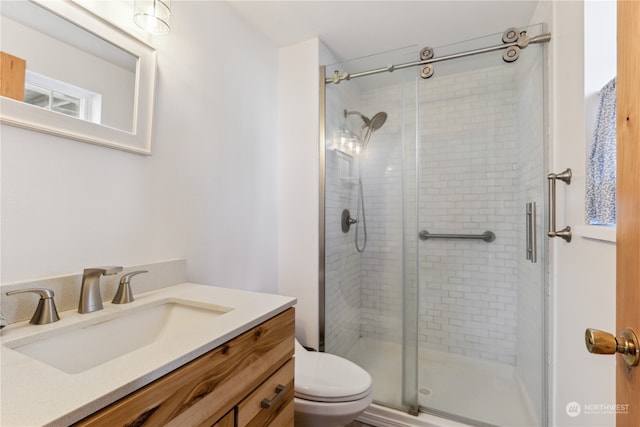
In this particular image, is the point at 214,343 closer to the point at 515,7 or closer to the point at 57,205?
the point at 57,205

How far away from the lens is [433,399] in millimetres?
1745

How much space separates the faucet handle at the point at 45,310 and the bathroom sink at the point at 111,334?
65 millimetres

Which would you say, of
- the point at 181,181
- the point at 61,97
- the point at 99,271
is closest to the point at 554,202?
the point at 181,181

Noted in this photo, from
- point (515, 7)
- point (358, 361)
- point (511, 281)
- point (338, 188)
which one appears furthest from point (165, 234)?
point (511, 281)

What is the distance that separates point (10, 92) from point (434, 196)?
2379mm

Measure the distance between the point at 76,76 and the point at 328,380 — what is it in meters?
1.51

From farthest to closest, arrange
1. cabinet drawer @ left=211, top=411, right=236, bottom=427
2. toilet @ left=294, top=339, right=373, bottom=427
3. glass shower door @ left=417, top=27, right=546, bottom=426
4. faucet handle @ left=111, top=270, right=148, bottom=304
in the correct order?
glass shower door @ left=417, top=27, right=546, bottom=426 → toilet @ left=294, top=339, right=373, bottom=427 → faucet handle @ left=111, top=270, right=148, bottom=304 → cabinet drawer @ left=211, top=411, right=236, bottom=427

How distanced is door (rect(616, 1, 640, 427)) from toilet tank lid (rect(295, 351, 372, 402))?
35.6 inches

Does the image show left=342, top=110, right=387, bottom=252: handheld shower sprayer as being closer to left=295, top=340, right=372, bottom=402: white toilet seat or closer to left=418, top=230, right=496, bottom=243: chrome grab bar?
left=418, top=230, right=496, bottom=243: chrome grab bar

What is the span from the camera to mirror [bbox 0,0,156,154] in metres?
0.80

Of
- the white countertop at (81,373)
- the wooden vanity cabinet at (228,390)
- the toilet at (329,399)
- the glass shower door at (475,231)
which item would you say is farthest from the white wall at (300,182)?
the white countertop at (81,373)

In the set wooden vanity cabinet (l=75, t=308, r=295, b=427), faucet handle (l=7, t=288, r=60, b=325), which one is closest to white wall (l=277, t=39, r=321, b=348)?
wooden vanity cabinet (l=75, t=308, r=295, b=427)

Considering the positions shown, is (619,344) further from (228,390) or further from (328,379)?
(328,379)

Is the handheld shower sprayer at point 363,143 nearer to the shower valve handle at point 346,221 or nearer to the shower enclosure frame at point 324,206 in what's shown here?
A: the shower valve handle at point 346,221
